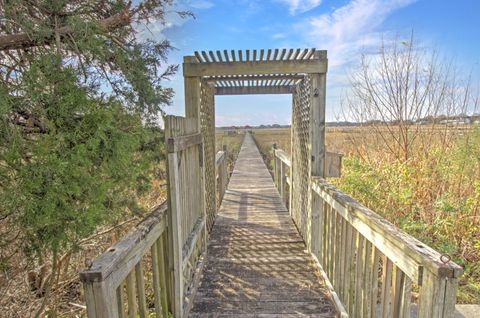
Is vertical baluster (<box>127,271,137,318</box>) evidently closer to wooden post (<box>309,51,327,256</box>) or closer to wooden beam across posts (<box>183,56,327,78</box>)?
wooden post (<box>309,51,327,256</box>)

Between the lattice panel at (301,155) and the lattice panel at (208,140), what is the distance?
1.47 metres

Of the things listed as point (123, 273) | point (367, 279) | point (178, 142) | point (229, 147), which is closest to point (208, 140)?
point (178, 142)

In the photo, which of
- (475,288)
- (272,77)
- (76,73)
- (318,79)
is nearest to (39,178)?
(76,73)

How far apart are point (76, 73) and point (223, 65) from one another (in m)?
2.17

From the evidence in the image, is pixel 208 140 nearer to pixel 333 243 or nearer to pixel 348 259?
pixel 333 243

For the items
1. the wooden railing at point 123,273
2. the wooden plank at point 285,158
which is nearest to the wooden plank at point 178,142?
the wooden railing at point 123,273

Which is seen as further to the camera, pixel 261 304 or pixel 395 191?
pixel 395 191

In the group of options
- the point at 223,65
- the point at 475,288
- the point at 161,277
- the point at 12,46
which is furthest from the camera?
the point at 223,65

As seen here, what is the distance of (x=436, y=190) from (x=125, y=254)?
4.54 meters

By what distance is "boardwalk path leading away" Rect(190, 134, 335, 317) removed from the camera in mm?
2617

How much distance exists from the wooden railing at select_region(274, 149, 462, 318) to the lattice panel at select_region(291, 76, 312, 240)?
518 millimetres

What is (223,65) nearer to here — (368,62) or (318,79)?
(318,79)

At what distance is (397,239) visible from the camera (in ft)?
4.64

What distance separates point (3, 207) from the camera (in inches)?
50.9
